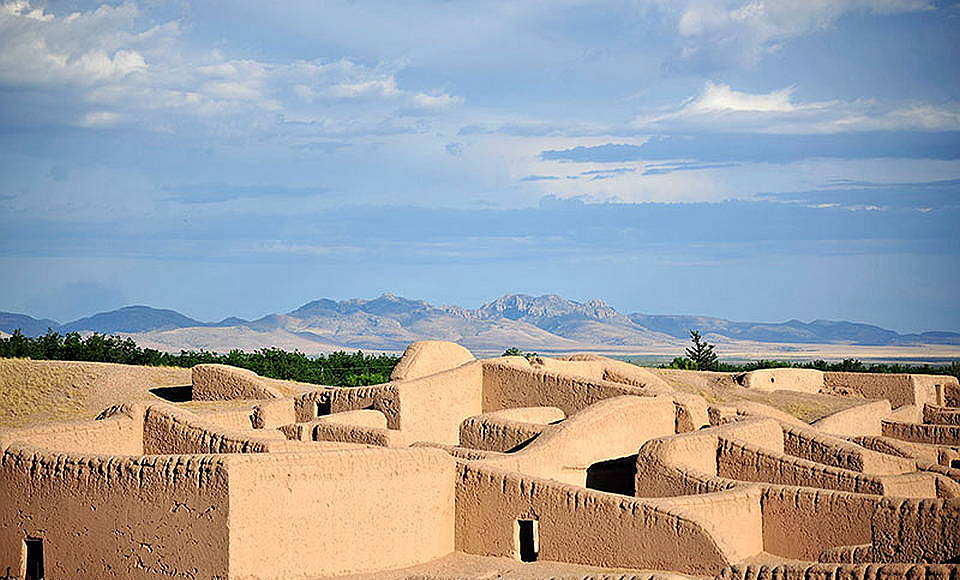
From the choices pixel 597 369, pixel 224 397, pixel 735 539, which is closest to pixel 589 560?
pixel 735 539

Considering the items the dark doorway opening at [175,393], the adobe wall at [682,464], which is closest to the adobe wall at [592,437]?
the adobe wall at [682,464]

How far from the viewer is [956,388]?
32.2 metres

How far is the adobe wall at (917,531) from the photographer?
1324 centimetres

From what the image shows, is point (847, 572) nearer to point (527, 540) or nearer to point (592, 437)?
point (527, 540)

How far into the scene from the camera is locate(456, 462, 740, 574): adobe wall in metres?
13.5

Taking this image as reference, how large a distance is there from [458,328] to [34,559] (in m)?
139

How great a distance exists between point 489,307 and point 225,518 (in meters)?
175

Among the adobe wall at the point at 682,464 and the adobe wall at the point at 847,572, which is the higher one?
the adobe wall at the point at 682,464

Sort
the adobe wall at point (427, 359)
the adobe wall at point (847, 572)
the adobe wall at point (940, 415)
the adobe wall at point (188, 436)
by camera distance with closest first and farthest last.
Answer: the adobe wall at point (847, 572)
the adobe wall at point (188, 436)
the adobe wall at point (427, 359)
the adobe wall at point (940, 415)

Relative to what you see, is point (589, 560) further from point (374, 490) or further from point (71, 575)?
point (71, 575)

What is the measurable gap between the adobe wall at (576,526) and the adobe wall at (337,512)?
13.5 inches

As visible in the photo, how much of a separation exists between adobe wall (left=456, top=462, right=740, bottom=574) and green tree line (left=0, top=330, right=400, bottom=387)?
73.1ft

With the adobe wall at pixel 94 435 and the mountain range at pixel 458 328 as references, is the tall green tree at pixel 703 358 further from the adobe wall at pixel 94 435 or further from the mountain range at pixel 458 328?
the mountain range at pixel 458 328

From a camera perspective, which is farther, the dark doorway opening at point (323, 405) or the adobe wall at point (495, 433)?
the dark doorway opening at point (323, 405)
